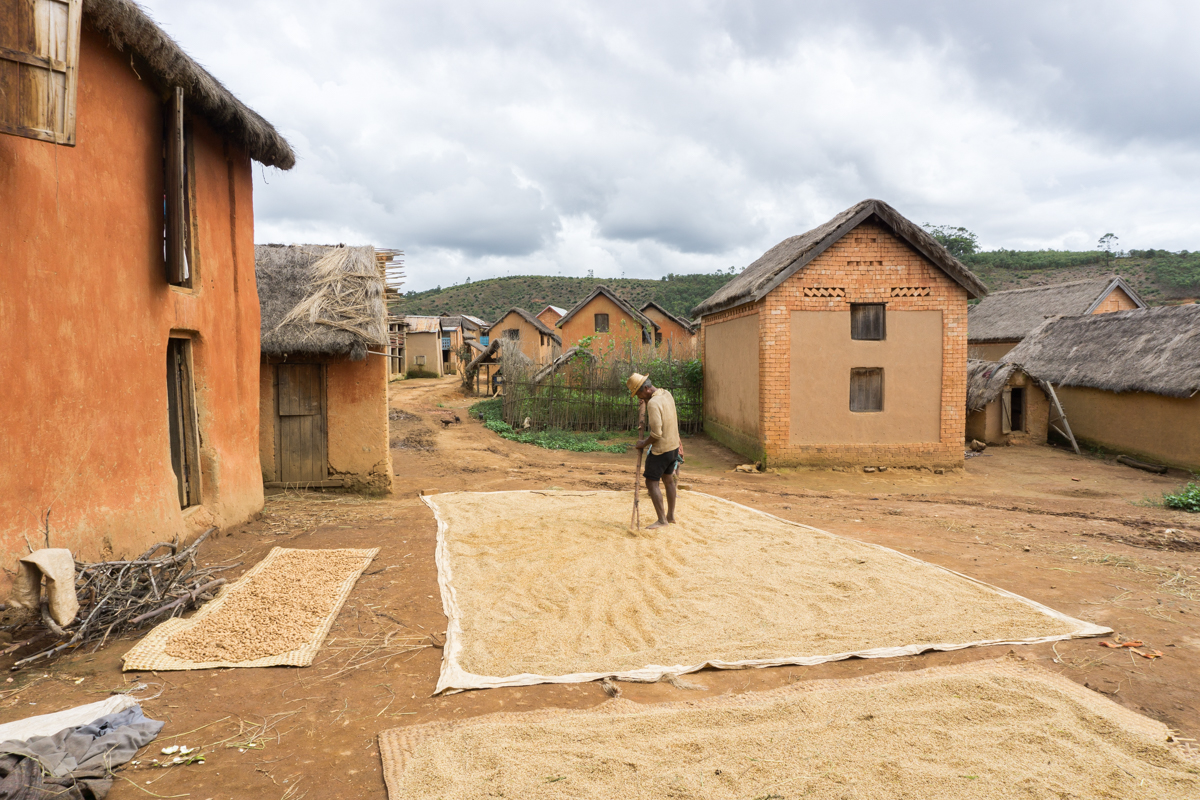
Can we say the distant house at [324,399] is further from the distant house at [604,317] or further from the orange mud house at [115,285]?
the distant house at [604,317]

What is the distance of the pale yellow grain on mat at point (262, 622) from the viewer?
409 centimetres

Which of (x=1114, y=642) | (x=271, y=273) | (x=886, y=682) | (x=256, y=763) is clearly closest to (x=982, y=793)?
(x=886, y=682)

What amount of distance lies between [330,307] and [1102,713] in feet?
28.4

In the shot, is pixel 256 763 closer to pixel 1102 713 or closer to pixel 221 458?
pixel 1102 713

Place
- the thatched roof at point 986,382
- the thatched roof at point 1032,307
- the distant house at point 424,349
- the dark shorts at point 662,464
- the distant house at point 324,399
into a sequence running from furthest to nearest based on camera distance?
the distant house at point 424,349, the thatched roof at point 1032,307, the thatched roof at point 986,382, the distant house at point 324,399, the dark shorts at point 662,464

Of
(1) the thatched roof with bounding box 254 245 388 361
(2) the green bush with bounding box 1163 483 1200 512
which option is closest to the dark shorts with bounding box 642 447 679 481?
(1) the thatched roof with bounding box 254 245 388 361

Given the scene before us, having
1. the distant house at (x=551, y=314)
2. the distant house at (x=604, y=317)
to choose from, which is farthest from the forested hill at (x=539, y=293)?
the distant house at (x=604, y=317)

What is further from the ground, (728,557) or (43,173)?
(43,173)

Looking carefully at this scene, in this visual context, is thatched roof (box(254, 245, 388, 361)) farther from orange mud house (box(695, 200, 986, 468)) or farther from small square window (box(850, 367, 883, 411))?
small square window (box(850, 367, 883, 411))

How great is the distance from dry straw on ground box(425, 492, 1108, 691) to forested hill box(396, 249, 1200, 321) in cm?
1499

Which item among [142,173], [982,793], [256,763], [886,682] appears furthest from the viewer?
[142,173]

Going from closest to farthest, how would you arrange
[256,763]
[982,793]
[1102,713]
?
[982,793] → [256,763] → [1102,713]

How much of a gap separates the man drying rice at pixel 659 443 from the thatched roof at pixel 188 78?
485 cm

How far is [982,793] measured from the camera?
274 centimetres
